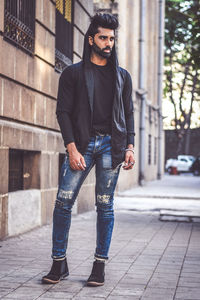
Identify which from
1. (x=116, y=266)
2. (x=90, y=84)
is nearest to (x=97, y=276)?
(x=116, y=266)

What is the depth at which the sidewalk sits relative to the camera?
430cm

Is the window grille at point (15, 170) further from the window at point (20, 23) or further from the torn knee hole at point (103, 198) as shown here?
the torn knee hole at point (103, 198)

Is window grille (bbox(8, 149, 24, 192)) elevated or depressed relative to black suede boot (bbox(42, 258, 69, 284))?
elevated

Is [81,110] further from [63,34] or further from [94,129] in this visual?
[63,34]

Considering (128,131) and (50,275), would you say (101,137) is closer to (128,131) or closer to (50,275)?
(128,131)

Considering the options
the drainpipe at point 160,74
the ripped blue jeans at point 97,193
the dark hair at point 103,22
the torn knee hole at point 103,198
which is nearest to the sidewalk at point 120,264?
the ripped blue jeans at point 97,193

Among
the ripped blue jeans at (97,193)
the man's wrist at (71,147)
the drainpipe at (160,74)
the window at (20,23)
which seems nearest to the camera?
the man's wrist at (71,147)

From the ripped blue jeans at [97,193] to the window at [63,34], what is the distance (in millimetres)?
5138

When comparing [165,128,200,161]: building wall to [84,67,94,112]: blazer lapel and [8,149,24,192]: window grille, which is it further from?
[84,67,94,112]: blazer lapel

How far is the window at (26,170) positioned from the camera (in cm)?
797

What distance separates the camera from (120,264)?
5.50m

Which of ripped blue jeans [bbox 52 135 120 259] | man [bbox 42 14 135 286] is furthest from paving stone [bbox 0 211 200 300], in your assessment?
ripped blue jeans [bbox 52 135 120 259]

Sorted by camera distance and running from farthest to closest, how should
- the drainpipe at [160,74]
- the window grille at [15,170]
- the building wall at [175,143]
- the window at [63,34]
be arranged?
the building wall at [175,143] < the drainpipe at [160,74] < the window at [63,34] < the window grille at [15,170]

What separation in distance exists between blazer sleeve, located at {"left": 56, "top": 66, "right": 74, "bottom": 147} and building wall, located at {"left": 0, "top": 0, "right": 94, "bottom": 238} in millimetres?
2397
